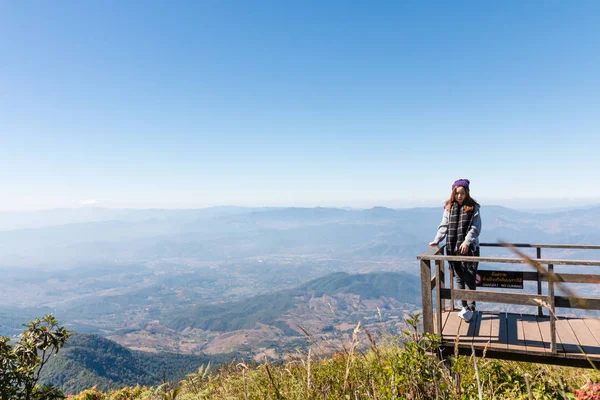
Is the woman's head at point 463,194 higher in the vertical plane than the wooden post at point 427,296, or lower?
higher

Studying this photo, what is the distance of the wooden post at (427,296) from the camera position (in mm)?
4977

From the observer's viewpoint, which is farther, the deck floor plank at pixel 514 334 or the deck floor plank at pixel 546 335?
the deck floor plank at pixel 514 334

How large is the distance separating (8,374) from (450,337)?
6.64 metres

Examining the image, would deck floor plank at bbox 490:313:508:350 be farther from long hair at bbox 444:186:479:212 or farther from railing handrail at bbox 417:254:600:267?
long hair at bbox 444:186:479:212

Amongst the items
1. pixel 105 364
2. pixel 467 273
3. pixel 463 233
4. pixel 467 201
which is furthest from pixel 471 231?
pixel 105 364

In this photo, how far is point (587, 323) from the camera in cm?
599

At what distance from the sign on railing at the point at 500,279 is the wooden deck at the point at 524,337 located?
832 mm

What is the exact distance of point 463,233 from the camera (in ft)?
19.8

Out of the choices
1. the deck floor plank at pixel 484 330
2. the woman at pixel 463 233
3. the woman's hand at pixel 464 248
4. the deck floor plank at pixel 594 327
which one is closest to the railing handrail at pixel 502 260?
the woman's hand at pixel 464 248

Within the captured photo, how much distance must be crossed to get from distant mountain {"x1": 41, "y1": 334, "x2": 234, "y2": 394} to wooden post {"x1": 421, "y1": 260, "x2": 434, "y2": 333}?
101m

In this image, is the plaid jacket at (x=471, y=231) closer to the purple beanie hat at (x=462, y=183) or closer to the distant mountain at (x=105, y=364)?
the purple beanie hat at (x=462, y=183)

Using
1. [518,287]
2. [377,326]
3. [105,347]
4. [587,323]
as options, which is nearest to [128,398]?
[377,326]

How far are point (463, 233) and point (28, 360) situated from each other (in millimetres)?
7399

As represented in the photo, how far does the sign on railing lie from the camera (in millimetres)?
5254
